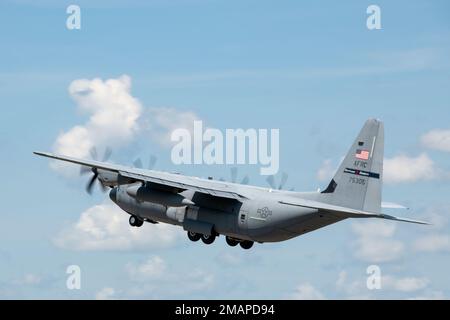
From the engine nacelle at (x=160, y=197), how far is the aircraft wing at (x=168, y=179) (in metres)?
0.55

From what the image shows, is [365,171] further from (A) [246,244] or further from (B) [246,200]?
(A) [246,244]

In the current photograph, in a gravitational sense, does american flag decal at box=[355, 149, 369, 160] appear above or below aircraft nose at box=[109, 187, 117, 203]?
below

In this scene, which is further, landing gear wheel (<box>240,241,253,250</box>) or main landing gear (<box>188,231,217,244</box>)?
landing gear wheel (<box>240,241,253,250</box>)

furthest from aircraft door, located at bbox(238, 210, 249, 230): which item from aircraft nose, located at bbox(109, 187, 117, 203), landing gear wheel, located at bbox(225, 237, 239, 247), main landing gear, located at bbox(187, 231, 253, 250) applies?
aircraft nose, located at bbox(109, 187, 117, 203)

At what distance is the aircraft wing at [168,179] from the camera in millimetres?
93688

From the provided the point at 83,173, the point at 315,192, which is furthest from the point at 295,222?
the point at 83,173

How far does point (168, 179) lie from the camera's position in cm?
9481

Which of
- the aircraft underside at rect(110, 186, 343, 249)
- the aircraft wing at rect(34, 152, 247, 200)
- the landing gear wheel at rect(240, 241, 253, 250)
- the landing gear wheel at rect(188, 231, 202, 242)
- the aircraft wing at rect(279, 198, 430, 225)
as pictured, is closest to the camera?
the aircraft wing at rect(279, 198, 430, 225)

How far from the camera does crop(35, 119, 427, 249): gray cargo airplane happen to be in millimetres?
86875

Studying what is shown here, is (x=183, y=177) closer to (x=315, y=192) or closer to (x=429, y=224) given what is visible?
(x=315, y=192)

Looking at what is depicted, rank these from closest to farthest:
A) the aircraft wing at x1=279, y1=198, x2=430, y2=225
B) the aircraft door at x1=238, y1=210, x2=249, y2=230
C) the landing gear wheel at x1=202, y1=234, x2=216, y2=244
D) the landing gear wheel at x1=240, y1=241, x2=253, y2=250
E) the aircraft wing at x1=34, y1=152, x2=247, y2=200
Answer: the aircraft wing at x1=279, y1=198, x2=430, y2=225 → the aircraft door at x1=238, y1=210, x2=249, y2=230 → the aircraft wing at x1=34, y1=152, x2=247, y2=200 → the landing gear wheel at x1=202, y1=234, x2=216, y2=244 → the landing gear wheel at x1=240, y1=241, x2=253, y2=250

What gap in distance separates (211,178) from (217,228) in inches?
206

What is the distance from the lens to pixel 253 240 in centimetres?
9300

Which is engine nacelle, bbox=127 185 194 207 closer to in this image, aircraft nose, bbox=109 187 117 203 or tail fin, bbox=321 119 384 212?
aircraft nose, bbox=109 187 117 203
